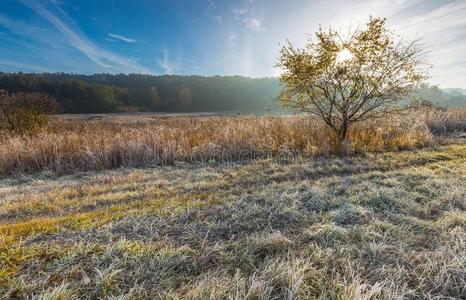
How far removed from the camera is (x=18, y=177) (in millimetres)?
6676

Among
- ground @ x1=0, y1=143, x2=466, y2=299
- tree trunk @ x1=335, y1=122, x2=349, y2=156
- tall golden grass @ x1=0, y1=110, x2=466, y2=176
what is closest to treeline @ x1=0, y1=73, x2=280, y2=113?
tall golden grass @ x1=0, y1=110, x2=466, y2=176

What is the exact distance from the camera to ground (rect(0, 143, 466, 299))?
219 cm

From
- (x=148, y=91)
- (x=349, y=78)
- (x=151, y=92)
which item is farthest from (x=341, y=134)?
(x=148, y=91)

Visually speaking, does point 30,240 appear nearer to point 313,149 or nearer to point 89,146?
point 89,146

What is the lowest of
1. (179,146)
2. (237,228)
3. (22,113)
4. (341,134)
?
(237,228)

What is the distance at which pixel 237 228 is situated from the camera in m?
3.27

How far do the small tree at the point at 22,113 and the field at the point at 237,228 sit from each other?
6.76 meters

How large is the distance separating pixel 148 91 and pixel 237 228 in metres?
68.2

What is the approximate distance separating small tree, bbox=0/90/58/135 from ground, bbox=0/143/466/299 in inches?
357

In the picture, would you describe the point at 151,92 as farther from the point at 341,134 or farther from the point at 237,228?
the point at 237,228

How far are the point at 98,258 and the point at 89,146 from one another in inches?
230

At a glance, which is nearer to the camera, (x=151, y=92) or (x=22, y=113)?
(x=22, y=113)

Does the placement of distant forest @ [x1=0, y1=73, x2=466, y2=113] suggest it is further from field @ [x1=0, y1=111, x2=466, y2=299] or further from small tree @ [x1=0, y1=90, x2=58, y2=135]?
field @ [x1=0, y1=111, x2=466, y2=299]

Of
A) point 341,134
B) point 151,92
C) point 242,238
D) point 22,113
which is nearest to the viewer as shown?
point 242,238
